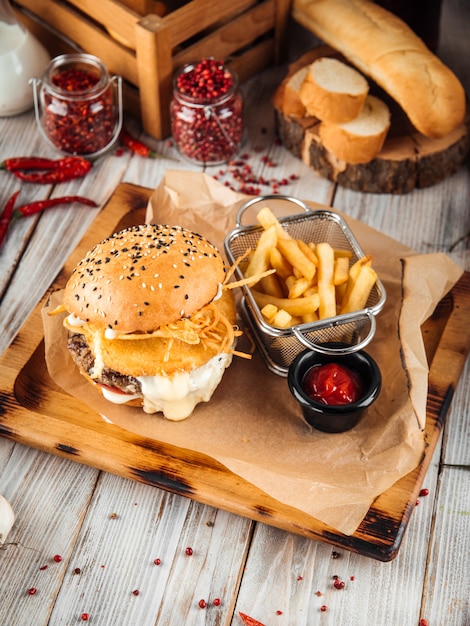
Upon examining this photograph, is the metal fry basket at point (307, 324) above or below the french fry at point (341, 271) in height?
below

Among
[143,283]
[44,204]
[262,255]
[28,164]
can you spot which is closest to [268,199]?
[262,255]

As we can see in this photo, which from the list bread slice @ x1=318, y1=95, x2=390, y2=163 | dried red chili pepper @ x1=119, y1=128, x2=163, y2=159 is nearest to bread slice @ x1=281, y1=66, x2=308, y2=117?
bread slice @ x1=318, y1=95, x2=390, y2=163

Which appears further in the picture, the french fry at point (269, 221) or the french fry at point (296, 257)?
the french fry at point (269, 221)

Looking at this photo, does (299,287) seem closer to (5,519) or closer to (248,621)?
(248,621)

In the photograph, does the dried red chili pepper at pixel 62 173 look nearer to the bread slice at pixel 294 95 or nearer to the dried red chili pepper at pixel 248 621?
the bread slice at pixel 294 95

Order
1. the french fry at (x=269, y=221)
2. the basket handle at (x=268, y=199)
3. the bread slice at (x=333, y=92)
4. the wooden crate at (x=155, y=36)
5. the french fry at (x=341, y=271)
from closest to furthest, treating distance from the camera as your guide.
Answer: the french fry at (x=341, y=271) < the french fry at (x=269, y=221) < the basket handle at (x=268, y=199) < the bread slice at (x=333, y=92) < the wooden crate at (x=155, y=36)

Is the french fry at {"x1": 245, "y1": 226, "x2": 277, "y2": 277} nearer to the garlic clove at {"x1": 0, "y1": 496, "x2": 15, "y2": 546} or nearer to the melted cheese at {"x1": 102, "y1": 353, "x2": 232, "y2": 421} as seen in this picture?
the melted cheese at {"x1": 102, "y1": 353, "x2": 232, "y2": 421}

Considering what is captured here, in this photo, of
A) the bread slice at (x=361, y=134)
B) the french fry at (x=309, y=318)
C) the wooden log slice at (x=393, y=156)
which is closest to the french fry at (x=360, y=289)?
the french fry at (x=309, y=318)
